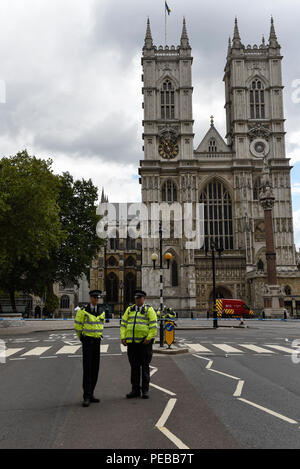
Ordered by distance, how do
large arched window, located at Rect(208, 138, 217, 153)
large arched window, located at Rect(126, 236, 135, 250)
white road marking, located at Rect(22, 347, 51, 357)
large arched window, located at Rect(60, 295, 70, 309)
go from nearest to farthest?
1. white road marking, located at Rect(22, 347, 51, 357)
2. large arched window, located at Rect(208, 138, 217, 153)
3. large arched window, located at Rect(60, 295, 70, 309)
4. large arched window, located at Rect(126, 236, 135, 250)

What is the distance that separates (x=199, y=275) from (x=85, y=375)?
44.6 metres

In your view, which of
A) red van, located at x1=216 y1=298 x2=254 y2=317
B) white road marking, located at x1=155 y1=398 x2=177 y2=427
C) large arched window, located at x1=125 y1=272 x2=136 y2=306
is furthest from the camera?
large arched window, located at x1=125 y1=272 x2=136 y2=306

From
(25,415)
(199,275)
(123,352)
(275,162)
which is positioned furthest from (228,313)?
(25,415)

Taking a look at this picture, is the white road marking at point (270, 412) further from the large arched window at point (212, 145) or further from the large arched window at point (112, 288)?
the large arched window at point (112, 288)

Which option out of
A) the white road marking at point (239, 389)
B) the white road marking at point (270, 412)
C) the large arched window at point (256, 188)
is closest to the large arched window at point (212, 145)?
the large arched window at point (256, 188)

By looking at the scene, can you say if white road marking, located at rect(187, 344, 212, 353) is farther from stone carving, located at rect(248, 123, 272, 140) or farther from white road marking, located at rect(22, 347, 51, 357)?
stone carving, located at rect(248, 123, 272, 140)

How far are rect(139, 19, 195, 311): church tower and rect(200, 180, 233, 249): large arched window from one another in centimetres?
347

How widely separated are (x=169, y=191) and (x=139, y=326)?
158ft

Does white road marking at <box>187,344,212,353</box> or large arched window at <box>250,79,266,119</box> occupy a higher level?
large arched window at <box>250,79,266,119</box>

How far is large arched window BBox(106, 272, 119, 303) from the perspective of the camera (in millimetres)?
67562

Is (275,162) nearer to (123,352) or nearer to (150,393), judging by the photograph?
(123,352)

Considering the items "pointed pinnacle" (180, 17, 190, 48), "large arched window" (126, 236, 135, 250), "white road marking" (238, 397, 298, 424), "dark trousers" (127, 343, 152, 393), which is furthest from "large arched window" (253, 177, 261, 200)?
"white road marking" (238, 397, 298, 424)
